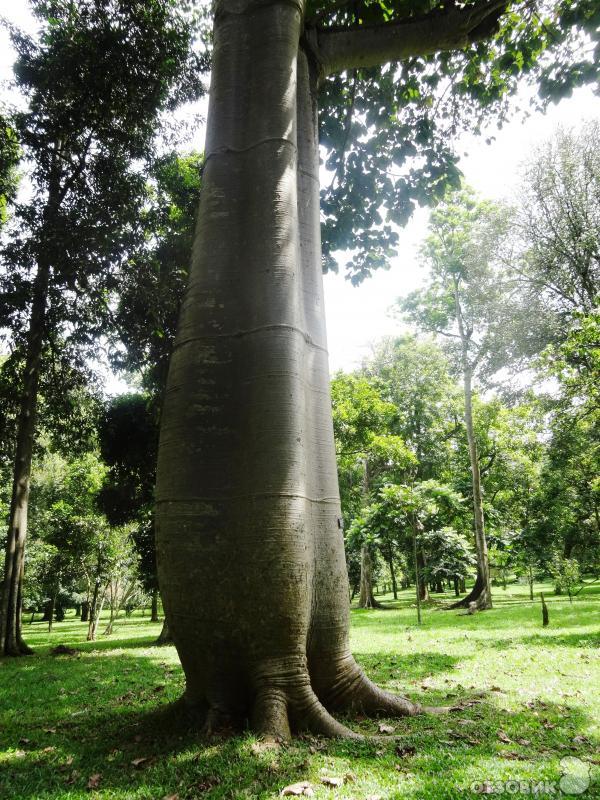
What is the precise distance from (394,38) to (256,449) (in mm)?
4765

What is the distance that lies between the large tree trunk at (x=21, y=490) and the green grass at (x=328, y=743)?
3875 mm

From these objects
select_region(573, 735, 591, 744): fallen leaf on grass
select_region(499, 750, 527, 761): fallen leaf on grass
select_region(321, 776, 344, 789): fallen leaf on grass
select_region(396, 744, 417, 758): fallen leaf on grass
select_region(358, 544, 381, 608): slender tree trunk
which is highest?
select_region(321, 776, 344, 789): fallen leaf on grass

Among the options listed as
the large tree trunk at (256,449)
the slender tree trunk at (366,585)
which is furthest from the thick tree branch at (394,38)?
the slender tree trunk at (366,585)

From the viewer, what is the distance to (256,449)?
3535mm

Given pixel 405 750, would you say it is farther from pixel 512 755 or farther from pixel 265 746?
pixel 265 746

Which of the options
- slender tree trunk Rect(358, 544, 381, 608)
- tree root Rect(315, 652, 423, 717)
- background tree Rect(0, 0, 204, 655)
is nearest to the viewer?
tree root Rect(315, 652, 423, 717)

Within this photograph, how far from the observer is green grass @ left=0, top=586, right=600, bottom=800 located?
2625mm

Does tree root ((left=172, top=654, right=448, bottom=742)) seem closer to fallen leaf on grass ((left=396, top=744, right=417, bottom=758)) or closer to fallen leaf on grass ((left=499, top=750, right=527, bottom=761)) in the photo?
fallen leaf on grass ((left=396, top=744, right=417, bottom=758))

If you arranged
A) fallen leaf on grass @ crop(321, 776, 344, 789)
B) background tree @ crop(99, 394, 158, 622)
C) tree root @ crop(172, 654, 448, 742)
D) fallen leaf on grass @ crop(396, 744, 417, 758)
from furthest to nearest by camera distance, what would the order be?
background tree @ crop(99, 394, 158, 622)
tree root @ crop(172, 654, 448, 742)
fallen leaf on grass @ crop(396, 744, 417, 758)
fallen leaf on grass @ crop(321, 776, 344, 789)

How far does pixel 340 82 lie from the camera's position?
7.49 meters

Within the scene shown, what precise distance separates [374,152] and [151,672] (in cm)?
890

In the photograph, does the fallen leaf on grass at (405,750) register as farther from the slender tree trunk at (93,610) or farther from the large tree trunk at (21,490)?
the slender tree trunk at (93,610)


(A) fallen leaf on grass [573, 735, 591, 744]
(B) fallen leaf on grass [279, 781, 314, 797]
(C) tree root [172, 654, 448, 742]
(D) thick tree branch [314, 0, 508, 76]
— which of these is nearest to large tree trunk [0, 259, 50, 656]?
(D) thick tree branch [314, 0, 508, 76]

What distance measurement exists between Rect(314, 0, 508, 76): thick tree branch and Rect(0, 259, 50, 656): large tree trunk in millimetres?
6661
